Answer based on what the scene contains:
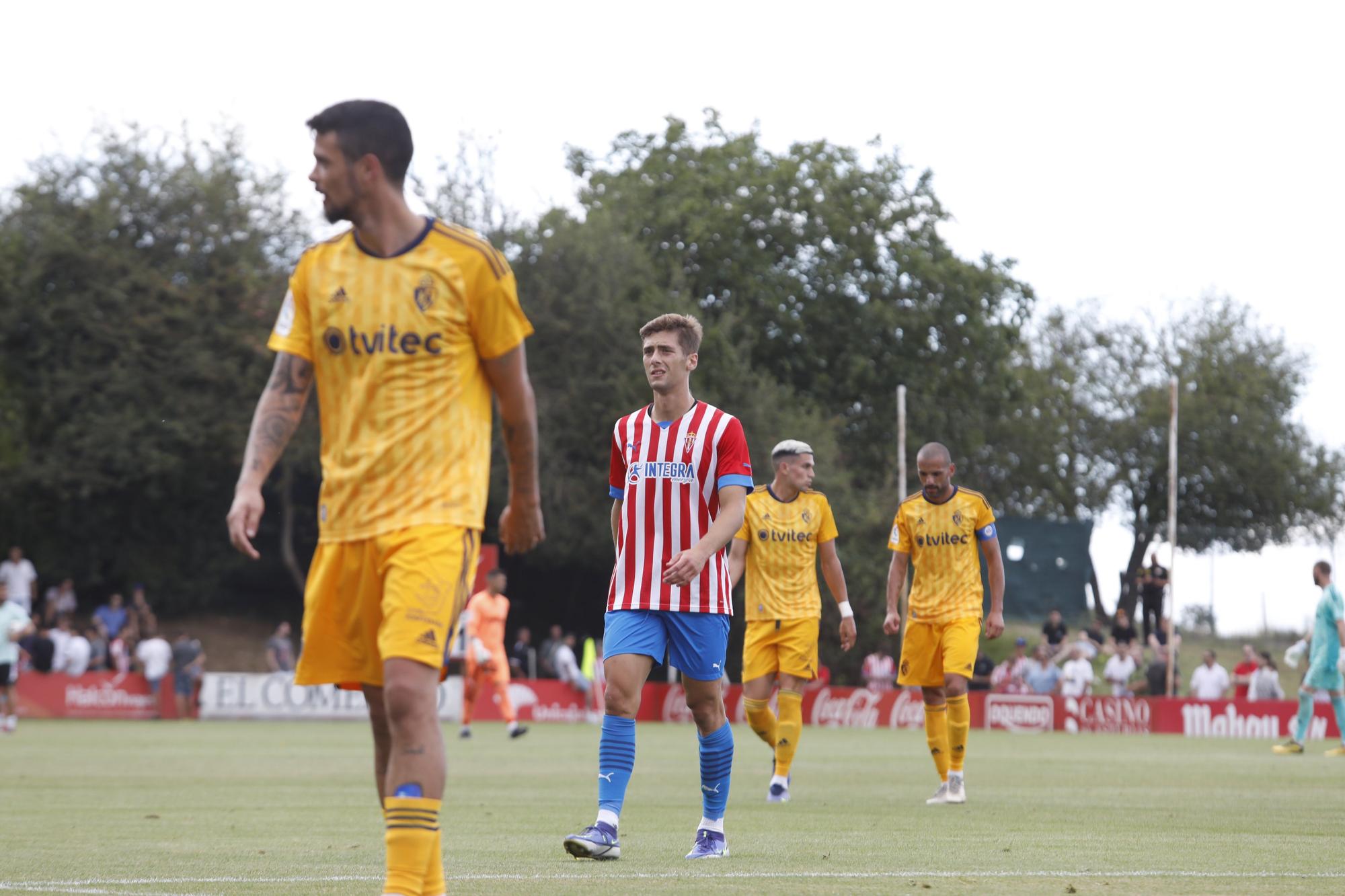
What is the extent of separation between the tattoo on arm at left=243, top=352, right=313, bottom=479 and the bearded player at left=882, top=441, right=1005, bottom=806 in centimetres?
810

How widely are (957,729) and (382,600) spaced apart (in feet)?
27.9

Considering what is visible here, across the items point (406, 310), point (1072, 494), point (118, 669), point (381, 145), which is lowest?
point (118, 669)

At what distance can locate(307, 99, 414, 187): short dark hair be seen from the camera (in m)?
5.47

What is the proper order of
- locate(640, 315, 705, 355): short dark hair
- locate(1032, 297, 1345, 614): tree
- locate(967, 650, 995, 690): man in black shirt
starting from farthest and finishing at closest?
1. locate(1032, 297, 1345, 614): tree
2. locate(967, 650, 995, 690): man in black shirt
3. locate(640, 315, 705, 355): short dark hair

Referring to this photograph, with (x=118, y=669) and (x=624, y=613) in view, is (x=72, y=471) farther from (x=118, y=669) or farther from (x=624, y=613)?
(x=624, y=613)

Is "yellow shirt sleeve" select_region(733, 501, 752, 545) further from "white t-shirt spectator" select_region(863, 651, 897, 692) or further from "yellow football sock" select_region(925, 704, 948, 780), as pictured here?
"white t-shirt spectator" select_region(863, 651, 897, 692)

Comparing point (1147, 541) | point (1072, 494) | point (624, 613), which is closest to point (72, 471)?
point (624, 613)

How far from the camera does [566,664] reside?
39.4 m

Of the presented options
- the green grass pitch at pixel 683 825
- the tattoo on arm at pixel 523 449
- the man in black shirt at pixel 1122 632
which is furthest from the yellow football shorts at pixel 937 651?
the man in black shirt at pixel 1122 632

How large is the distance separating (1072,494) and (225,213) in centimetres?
4217

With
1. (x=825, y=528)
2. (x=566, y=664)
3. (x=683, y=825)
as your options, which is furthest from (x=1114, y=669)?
(x=683, y=825)

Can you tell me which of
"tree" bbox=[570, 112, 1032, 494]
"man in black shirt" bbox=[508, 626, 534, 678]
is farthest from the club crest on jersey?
"tree" bbox=[570, 112, 1032, 494]

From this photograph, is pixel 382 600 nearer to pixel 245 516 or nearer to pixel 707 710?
pixel 245 516

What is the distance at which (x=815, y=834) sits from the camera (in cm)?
1029
